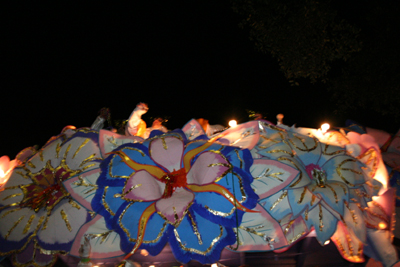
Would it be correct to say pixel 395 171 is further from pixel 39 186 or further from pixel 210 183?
pixel 39 186

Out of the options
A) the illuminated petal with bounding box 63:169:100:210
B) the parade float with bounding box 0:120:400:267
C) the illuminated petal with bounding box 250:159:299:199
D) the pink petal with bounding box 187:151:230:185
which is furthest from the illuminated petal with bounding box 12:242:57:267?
the illuminated petal with bounding box 250:159:299:199

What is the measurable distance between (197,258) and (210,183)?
1.06 ft

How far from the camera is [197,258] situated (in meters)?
1.05

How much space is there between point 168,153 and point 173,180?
0.45ft

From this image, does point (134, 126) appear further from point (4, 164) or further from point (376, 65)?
point (376, 65)

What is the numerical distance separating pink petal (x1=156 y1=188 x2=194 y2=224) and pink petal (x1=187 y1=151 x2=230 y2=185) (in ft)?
0.29

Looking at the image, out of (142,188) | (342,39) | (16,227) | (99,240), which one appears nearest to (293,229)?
(142,188)

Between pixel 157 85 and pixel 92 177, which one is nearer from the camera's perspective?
pixel 92 177

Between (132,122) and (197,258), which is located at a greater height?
(132,122)

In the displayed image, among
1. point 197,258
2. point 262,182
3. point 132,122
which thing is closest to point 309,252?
point 262,182

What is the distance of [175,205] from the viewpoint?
1090 millimetres

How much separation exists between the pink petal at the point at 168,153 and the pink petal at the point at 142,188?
96 millimetres

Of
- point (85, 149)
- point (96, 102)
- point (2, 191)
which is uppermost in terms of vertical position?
point (85, 149)

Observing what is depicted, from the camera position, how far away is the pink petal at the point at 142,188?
1116mm
